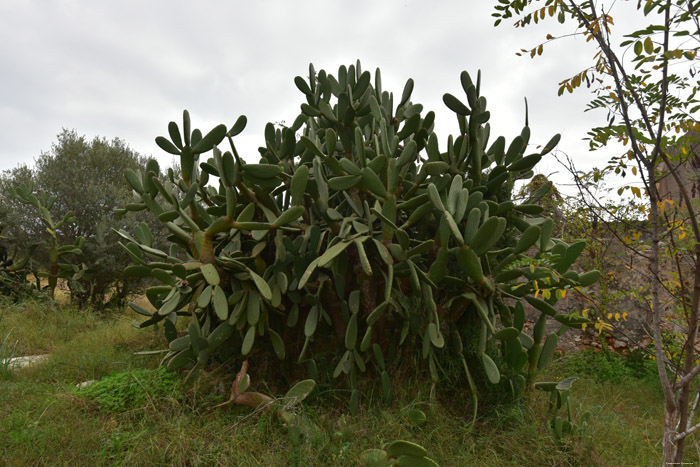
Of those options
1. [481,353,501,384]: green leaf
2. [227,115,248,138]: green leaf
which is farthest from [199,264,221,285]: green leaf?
[481,353,501,384]: green leaf

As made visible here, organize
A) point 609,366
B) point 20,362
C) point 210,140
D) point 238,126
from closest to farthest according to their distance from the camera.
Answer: point 210,140 → point 238,126 → point 20,362 → point 609,366

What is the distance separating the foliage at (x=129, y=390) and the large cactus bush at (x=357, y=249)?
0.45 feet

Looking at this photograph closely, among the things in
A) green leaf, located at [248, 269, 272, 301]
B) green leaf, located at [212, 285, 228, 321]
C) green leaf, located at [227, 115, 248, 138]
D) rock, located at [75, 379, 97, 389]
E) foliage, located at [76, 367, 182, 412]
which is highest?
green leaf, located at [227, 115, 248, 138]

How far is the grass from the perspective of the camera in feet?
6.74

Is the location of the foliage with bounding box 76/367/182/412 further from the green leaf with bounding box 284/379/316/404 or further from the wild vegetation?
the green leaf with bounding box 284/379/316/404

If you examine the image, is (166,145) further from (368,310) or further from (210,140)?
(368,310)

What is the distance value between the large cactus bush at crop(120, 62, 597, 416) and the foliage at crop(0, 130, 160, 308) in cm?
423

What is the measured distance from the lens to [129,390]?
2520 millimetres

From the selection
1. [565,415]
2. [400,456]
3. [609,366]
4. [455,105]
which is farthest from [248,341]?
[609,366]

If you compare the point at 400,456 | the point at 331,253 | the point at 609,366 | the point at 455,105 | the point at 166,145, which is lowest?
the point at 400,456

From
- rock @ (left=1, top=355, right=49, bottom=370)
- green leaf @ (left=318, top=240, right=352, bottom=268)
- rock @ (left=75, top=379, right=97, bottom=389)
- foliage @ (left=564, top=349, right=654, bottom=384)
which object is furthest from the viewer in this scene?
foliage @ (left=564, top=349, right=654, bottom=384)

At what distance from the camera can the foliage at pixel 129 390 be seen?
95.7 inches

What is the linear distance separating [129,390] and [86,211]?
227 inches

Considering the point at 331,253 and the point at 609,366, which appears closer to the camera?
the point at 331,253
